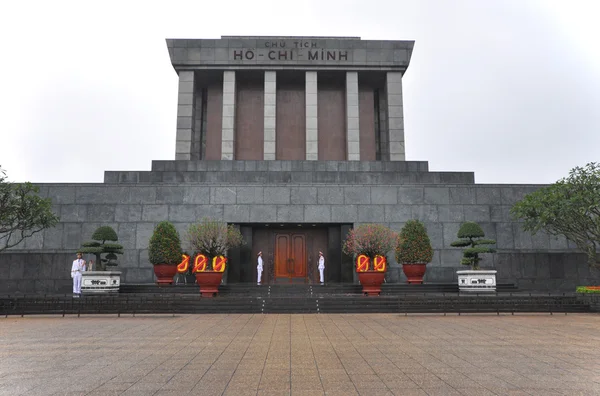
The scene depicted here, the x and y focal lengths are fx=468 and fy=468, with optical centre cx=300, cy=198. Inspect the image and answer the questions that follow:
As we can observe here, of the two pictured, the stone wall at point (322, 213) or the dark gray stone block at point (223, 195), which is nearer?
the stone wall at point (322, 213)

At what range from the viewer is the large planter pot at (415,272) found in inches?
843

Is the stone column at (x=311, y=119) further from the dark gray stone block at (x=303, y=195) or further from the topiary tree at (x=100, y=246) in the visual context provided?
the topiary tree at (x=100, y=246)

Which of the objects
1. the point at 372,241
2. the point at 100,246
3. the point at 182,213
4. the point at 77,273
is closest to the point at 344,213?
the point at 372,241

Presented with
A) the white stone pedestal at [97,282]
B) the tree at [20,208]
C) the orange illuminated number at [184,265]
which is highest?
the tree at [20,208]

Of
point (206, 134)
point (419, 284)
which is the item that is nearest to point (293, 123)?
point (206, 134)

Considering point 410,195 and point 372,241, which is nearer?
point 372,241

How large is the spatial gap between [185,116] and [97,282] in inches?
617

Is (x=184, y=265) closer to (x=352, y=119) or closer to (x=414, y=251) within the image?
(x=414, y=251)

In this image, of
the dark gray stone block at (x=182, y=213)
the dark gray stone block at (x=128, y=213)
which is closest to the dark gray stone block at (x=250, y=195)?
the dark gray stone block at (x=182, y=213)

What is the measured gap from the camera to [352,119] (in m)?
32.8

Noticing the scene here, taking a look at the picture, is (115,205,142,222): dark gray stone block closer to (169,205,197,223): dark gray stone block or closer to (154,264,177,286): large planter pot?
(169,205,197,223): dark gray stone block

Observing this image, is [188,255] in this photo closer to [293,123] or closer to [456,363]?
[293,123]

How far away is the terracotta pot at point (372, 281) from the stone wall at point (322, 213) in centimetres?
433

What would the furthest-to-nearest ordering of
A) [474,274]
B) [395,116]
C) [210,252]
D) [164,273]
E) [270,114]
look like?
[395,116] < [270,114] < [164,273] < [210,252] < [474,274]
